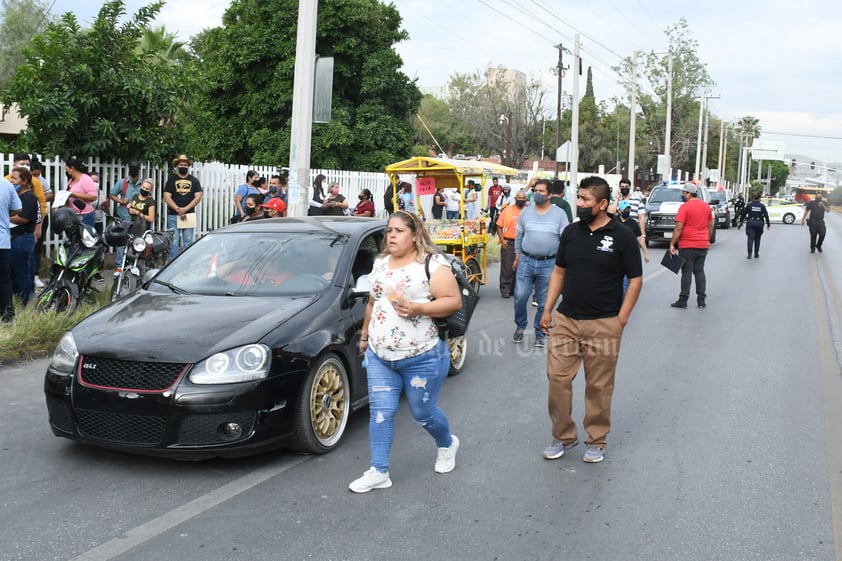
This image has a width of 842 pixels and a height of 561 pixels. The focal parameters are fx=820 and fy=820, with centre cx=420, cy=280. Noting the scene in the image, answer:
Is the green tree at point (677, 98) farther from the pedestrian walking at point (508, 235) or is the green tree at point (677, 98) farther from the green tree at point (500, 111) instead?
the pedestrian walking at point (508, 235)

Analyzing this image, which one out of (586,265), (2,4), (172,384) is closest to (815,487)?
(586,265)

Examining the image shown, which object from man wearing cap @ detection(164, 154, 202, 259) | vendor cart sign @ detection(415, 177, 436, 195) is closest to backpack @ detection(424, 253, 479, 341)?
man wearing cap @ detection(164, 154, 202, 259)

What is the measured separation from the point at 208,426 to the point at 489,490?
166 cm

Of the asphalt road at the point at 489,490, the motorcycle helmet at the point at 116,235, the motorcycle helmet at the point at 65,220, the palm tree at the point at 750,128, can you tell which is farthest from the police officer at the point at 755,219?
the palm tree at the point at 750,128

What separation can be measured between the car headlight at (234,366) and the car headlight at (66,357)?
33.3 inches

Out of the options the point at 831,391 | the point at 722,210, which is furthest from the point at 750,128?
the point at 831,391

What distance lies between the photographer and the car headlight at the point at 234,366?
4691 millimetres

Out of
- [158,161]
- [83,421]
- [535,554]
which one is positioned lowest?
[535,554]

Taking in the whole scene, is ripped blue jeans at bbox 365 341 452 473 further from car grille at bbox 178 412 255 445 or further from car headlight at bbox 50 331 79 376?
car headlight at bbox 50 331 79 376

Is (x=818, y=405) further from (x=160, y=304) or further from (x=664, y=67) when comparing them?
(x=664, y=67)

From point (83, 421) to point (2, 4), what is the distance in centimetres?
4377

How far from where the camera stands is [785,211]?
49312 mm

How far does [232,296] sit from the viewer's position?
18.8 ft

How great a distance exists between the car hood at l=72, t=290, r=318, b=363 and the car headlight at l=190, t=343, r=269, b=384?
0.04 metres
